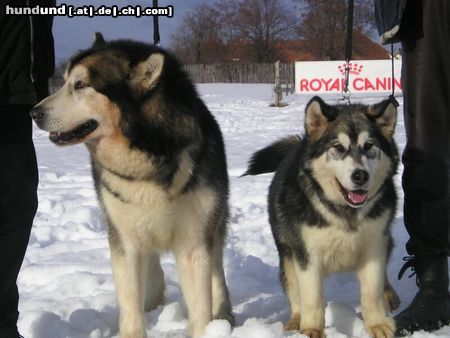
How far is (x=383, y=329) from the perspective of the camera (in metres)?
2.80

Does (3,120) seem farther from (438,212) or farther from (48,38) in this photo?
(438,212)

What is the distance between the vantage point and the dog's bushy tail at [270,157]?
3.75 meters

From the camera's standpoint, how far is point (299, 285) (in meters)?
2.97

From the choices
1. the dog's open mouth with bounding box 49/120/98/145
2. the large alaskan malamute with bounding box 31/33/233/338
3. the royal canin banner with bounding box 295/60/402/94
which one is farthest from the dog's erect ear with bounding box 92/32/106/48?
the royal canin banner with bounding box 295/60/402/94

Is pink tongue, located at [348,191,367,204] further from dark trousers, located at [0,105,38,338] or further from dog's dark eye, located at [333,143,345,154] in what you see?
dark trousers, located at [0,105,38,338]

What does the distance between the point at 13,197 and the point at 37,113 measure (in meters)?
0.36

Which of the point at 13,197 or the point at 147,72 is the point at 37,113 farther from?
the point at 147,72

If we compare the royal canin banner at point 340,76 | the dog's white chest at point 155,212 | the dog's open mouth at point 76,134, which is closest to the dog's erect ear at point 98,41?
the dog's open mouth at point 76,134

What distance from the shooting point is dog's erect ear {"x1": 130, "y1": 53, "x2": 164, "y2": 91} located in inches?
100

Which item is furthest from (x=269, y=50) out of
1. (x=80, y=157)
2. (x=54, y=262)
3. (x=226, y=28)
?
(x=54, y=262)

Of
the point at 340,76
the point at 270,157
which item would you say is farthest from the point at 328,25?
the point at 270,157

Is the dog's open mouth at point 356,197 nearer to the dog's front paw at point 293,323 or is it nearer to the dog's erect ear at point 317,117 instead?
the dog's erect ear at point 317,117

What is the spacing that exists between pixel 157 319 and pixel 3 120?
55.3 inches

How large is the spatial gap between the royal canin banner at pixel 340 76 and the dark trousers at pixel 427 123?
10.4 metres
